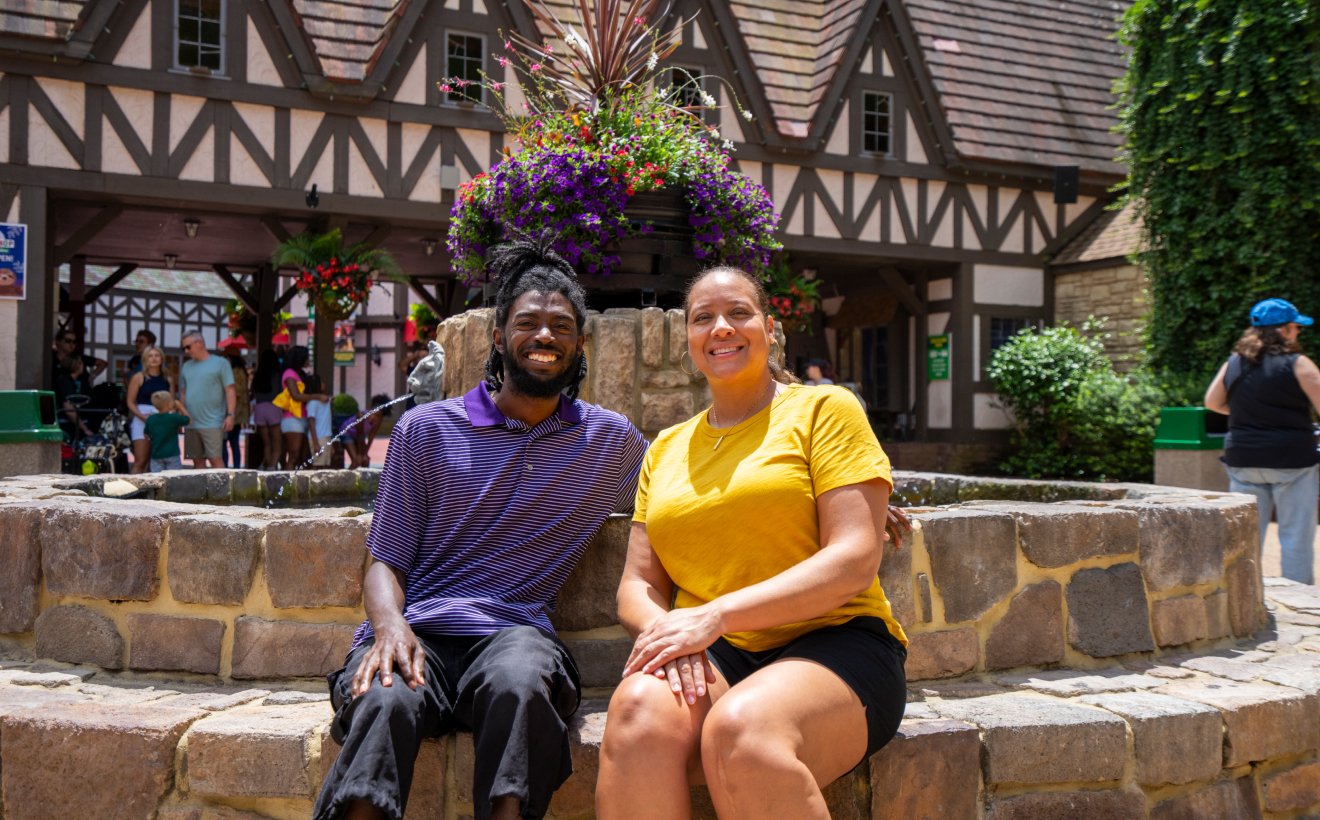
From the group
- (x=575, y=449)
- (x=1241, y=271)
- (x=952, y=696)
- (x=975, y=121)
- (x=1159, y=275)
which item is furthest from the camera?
(x=975, y=121)

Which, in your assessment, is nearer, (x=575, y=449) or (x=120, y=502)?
(x=575, y=449)

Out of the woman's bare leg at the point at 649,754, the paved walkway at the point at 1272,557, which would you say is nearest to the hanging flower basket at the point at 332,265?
the paved walkway at the point at 1272,557

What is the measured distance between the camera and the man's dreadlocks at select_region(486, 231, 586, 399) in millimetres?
3004

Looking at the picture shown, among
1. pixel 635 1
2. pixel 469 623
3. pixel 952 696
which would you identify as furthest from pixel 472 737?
pixel 635 1

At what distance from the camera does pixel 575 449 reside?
2.91m

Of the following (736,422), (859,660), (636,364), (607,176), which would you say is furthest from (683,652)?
(607,176)

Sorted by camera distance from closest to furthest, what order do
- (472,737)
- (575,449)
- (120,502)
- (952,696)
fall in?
(472,737) → (575,449) → (952,696) → (120,502)

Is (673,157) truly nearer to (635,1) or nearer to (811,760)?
(635,1)

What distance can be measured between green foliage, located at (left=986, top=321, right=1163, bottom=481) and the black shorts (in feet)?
41.3

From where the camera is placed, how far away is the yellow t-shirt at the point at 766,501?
2.51 meters

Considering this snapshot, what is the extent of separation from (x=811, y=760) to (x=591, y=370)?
8.83 ft

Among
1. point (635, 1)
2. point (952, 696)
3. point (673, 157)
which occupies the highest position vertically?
point (635, 1)

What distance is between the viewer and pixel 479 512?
2.80 m

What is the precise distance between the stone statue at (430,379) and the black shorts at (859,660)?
9.53 feet
